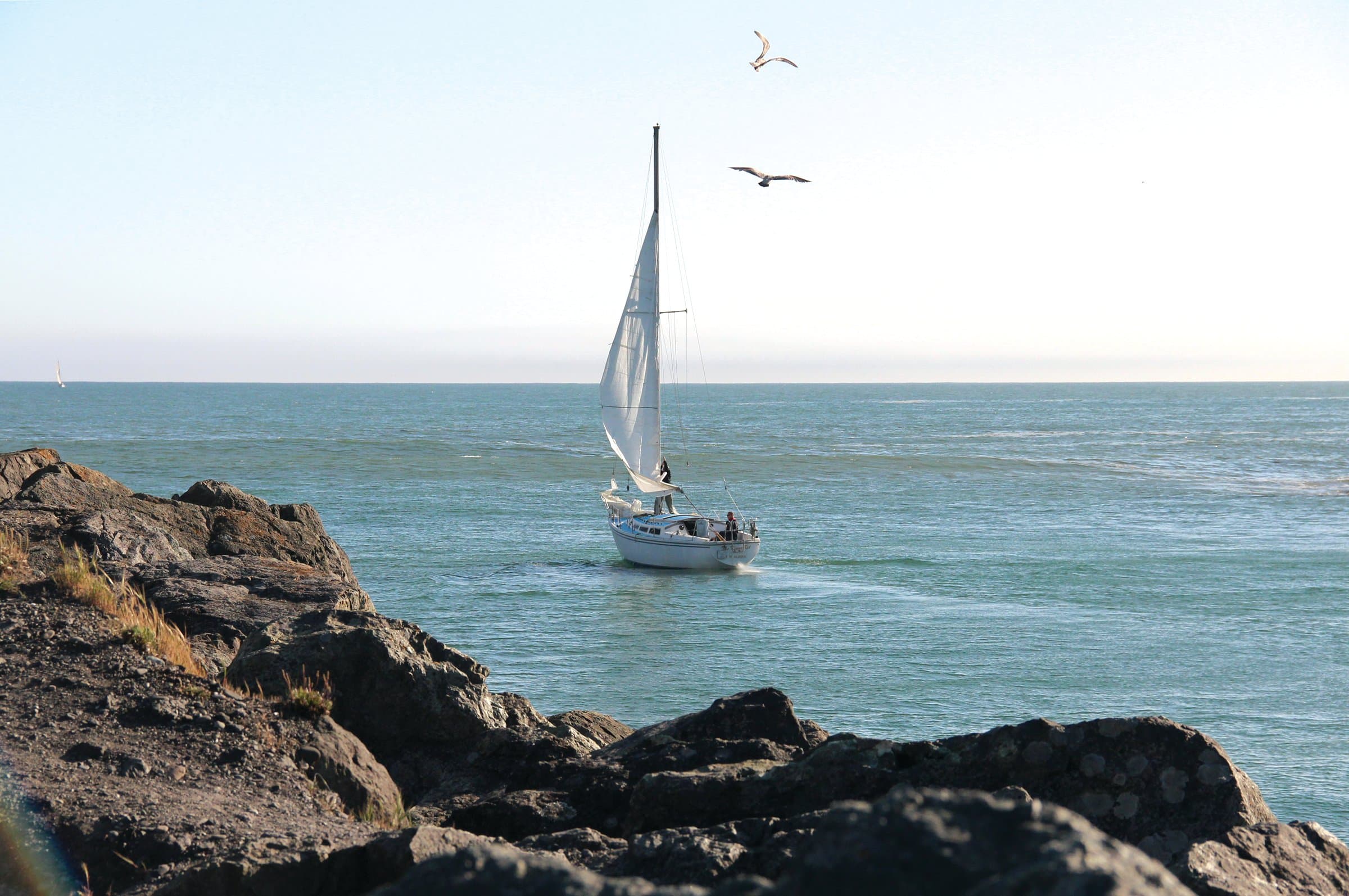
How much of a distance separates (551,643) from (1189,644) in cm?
1320

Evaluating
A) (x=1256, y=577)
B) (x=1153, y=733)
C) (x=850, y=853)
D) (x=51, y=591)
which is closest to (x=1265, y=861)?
(x=1153, y=733)

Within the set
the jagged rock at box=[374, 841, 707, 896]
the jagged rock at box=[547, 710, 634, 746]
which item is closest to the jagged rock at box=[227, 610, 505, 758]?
the jagged rock at box=[547, 710, 634, 746]

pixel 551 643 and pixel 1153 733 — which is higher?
pixel 1153 733

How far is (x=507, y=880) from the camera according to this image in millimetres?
2275

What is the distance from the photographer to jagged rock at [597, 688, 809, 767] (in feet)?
22.6

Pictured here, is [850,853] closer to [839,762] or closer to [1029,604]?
[839,762]

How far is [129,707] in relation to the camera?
6.54 m

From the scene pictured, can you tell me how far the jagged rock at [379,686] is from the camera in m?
7.40

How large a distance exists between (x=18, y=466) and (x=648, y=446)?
856 inches

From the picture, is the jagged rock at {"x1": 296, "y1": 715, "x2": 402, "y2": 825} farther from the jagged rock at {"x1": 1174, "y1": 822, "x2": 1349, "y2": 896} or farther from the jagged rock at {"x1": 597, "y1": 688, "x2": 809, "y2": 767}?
the jagged rock at {"x1": 1174, "y1": 822, "x2": 1349, "y2": 896}

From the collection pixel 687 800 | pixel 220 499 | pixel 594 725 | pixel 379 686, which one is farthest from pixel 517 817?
pixel 220 499

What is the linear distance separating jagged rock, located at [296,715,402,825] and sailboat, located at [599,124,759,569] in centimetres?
2707

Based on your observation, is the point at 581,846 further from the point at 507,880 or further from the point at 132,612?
A: the point at 132,612

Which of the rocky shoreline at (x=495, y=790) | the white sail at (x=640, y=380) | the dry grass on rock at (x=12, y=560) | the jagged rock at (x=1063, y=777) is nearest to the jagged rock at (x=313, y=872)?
the rocky shoreline at (x=495, y=790)
